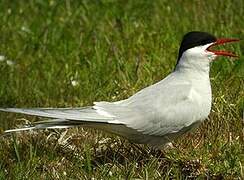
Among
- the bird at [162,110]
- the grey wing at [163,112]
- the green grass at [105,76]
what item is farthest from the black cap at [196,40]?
the green grass at [105,76]

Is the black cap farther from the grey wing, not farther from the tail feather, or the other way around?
the tail feather

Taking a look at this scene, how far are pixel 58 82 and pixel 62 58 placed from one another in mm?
338

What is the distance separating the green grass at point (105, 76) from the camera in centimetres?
407

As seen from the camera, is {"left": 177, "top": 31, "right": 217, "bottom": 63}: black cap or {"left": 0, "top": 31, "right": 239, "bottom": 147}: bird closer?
{"left": 0, "top": 31, "right": 239, "bottom": 147}: bird

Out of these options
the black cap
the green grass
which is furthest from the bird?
the green grass

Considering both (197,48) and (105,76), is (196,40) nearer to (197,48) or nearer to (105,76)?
(197,48)

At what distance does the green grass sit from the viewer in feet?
13.4

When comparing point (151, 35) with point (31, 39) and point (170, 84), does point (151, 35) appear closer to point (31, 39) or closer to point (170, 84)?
point (31, 39)

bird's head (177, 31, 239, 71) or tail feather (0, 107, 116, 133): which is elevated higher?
bird's head (177, 31, 239, 71)

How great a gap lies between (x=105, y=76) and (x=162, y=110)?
133 centimetres

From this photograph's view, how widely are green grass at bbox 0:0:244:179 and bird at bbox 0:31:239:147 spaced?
0.49 ft

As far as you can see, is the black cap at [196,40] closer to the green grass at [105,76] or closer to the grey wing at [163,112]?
the grey wing at [163,112]

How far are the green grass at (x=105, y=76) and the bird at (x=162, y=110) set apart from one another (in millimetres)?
148

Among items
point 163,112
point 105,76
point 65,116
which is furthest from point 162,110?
point 105,76
